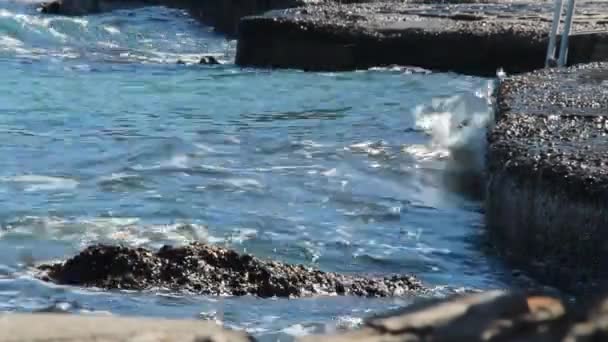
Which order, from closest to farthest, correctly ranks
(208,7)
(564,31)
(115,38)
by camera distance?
(564,31) < (115,38) < (208,7)

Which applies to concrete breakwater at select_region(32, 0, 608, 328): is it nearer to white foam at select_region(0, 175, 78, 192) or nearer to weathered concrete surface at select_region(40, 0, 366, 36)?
weathered concrete surface at select_region(40, 0, 366, 36)

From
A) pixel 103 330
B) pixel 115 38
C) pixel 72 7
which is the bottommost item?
pixel 72 7

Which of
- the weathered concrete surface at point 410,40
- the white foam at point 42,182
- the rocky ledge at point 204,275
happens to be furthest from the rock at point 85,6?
the rocky ledge at point 204,275

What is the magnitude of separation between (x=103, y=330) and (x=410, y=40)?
46.0 ft

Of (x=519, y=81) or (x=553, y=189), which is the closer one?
(x=553, y=189)

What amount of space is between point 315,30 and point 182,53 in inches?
189

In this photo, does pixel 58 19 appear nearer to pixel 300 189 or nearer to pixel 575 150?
pixel 300 189

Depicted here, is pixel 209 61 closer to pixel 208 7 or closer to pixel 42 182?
pixel 208 7

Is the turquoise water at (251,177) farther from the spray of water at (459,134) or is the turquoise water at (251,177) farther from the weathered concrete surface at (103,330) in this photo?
the weathered concrete surface at (103,330)

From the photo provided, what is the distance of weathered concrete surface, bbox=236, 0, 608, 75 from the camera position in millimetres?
15102

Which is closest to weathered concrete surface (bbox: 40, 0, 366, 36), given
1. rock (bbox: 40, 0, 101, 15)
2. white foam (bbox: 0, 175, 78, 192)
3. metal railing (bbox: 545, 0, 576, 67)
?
rock (bbox: 40, 0, 101, 15)

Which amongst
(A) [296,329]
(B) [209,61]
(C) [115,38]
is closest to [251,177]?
(A) [296,329]

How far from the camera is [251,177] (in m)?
8.73

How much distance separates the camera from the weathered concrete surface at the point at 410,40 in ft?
49.5
